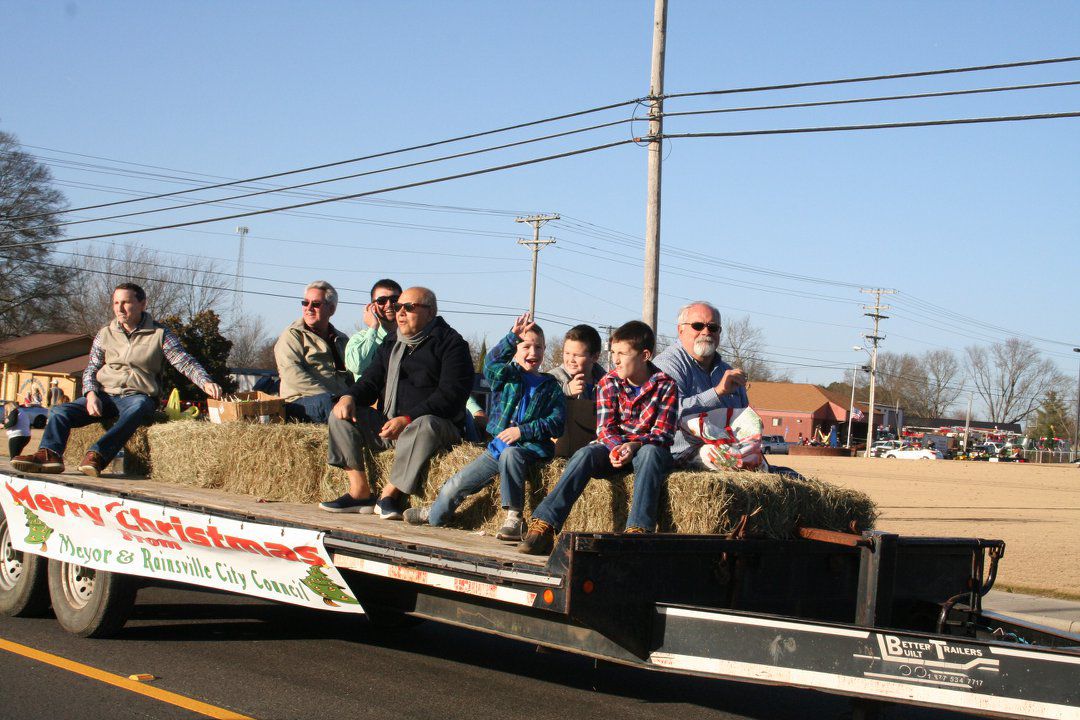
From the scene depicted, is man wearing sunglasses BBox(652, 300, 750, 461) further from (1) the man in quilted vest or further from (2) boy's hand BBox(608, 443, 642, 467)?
(1) the man in quilted vest

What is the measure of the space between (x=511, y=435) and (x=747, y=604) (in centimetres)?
164

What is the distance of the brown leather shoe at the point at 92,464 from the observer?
7668 millimetres

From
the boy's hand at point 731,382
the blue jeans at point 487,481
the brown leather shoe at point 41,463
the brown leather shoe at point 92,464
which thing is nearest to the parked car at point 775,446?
the brown leather shoe at point 92,464

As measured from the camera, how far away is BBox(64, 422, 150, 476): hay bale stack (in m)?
8.27

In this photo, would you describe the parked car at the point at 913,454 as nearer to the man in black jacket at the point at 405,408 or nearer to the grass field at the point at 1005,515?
the grass field at the point at 1005,515

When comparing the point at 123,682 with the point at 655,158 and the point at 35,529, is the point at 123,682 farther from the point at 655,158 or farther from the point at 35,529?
the point at 655,158

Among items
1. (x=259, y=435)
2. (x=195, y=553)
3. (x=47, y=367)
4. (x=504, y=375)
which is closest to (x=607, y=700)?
(x=504, y=375)

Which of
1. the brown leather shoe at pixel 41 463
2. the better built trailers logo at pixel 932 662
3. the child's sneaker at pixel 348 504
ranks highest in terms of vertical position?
the brown leather shoe at pixel 41 463

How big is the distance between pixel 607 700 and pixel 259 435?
315 cm

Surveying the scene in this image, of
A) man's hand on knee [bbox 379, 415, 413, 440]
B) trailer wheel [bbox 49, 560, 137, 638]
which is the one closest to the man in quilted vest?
trailer wheel [bbox 49, 560, 137, 638]

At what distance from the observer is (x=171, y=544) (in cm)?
630

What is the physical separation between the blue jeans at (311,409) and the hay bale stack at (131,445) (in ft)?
3.86

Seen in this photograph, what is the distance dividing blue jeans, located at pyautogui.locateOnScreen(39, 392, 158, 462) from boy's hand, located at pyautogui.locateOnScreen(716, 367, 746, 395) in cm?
472

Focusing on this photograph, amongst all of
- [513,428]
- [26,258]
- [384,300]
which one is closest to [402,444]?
[513,428]
